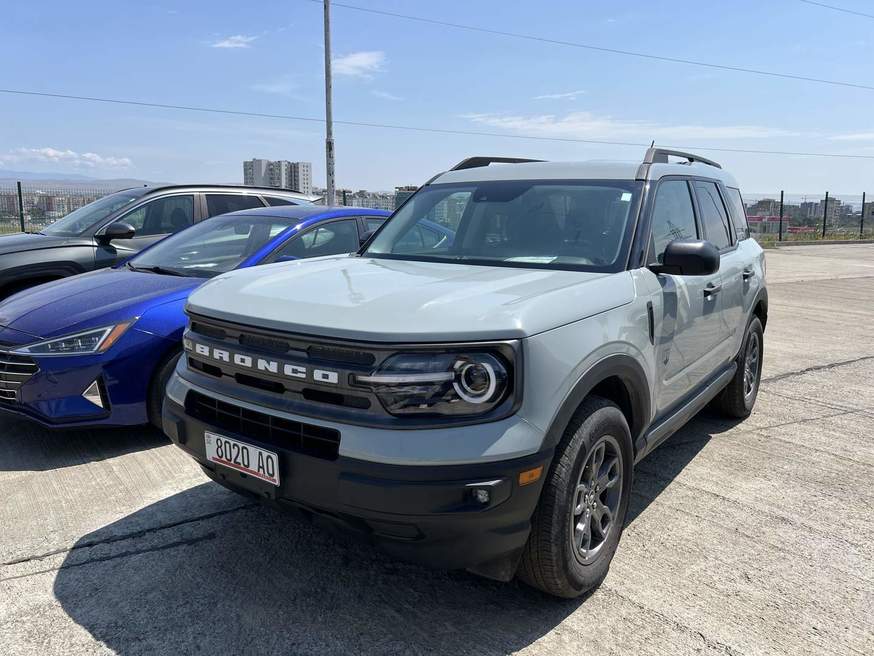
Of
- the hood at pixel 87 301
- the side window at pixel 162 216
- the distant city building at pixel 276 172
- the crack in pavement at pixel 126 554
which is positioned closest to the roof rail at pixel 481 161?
the hood at pixel 87 301

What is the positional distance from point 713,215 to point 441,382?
10.1 ft

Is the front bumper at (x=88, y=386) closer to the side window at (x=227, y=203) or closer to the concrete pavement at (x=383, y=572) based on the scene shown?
the concrete pavement at (x=383, y=572)

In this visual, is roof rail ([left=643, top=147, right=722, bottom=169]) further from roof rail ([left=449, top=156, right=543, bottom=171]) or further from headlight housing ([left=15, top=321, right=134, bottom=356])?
headlight housing ([left=15, top=321, right=134, bottom=356])

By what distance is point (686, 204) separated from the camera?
408 centimetres

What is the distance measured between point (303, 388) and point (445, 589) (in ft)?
3.69

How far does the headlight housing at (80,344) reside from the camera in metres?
4.11

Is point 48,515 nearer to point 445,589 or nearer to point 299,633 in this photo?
point 299,633

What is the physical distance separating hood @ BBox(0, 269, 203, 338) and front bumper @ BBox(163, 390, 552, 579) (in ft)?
7.73

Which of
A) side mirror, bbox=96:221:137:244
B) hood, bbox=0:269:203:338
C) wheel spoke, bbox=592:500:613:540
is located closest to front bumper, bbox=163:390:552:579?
wheel spoke, bbox=592:500:613:540

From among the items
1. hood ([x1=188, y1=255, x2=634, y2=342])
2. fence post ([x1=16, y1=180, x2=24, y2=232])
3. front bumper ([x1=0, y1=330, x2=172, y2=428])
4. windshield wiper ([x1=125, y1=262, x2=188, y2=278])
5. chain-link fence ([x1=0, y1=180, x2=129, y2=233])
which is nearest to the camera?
hood ([x1=188, y1=255, x2=634, y2=342])

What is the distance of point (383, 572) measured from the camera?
9.98 feet

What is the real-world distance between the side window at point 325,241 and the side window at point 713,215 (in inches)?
106

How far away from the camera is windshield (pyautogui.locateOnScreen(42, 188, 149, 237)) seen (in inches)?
282

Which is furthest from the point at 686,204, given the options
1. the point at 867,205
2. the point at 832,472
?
the point at 867,205
